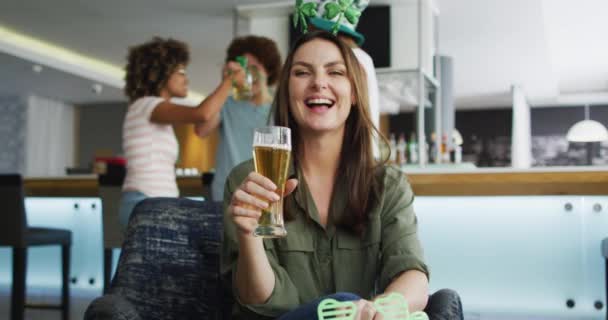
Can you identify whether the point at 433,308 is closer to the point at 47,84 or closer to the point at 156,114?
the point at 156,114

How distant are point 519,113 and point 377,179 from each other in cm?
996

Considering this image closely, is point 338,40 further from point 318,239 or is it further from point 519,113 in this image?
point 519,113

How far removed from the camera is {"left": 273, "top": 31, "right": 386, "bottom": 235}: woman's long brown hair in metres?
1.49

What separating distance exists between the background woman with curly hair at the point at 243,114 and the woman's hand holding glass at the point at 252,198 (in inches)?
57.1

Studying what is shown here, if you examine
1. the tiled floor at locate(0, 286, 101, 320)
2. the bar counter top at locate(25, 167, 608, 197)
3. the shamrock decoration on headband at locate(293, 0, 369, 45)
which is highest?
the shamrock decoration on headband at locate(293, 0, 369, 45)

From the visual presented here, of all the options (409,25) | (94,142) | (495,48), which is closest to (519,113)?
(495,48)

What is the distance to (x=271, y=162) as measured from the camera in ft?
3.89

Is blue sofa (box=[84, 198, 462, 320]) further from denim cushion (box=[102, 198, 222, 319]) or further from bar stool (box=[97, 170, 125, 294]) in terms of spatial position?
bar stool (box=[97, 170, 125, 294])

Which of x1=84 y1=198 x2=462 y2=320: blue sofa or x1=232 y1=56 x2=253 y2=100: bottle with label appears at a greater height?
x1=232 y1=56 x2=253 y2=100: bottle with label

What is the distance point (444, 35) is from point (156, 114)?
5.75 m

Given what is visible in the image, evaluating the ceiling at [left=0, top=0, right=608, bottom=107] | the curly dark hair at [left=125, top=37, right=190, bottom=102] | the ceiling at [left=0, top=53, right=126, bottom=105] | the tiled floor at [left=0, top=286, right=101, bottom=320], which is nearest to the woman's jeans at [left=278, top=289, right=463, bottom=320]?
the curly dark hair at [left=125, top=37, right=190, bottom=102]

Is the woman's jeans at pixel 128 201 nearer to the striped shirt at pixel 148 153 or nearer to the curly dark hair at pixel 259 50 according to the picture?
the striped shirt at pixel 148 153

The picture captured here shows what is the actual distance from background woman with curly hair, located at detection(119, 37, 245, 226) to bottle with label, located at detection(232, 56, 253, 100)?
21mm

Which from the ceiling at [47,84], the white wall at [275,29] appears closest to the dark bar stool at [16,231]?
the white wall at [275,29]
